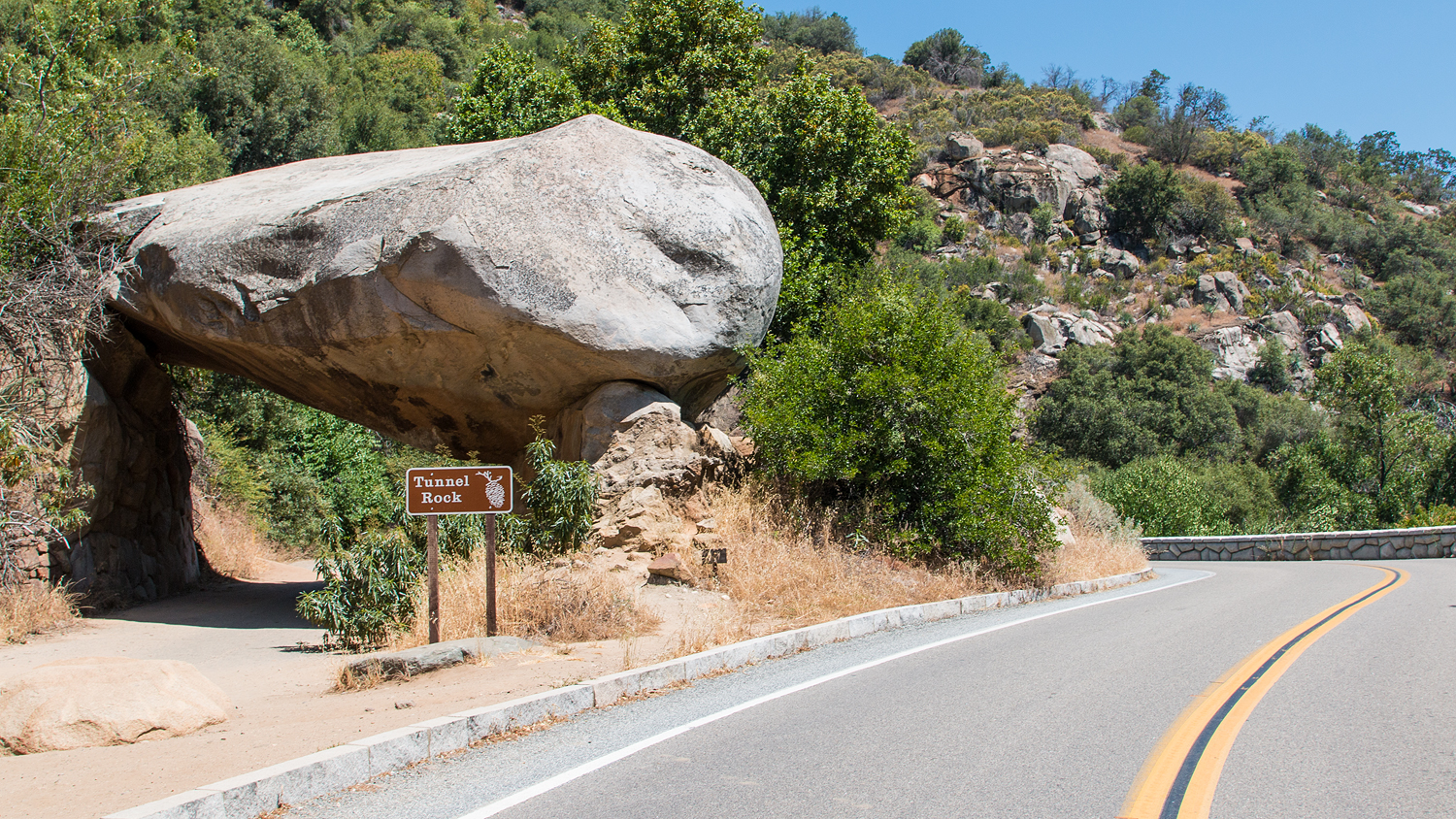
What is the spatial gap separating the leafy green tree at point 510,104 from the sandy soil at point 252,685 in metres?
13.3

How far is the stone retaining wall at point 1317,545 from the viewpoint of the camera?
22250 mm

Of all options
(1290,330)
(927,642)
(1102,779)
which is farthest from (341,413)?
(1290,330)

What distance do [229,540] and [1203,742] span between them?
18518 mm

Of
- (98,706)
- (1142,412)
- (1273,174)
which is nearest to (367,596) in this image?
(98,706)

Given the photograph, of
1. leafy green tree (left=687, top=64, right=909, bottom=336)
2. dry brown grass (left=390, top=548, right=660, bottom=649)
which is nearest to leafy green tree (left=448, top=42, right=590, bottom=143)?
leafy green tree (left=687, top=64, right=909, bottom=336)

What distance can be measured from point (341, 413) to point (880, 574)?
8262mm

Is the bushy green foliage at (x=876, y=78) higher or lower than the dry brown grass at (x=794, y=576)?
higher

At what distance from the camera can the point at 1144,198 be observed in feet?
253

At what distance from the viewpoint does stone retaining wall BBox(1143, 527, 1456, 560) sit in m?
22.2

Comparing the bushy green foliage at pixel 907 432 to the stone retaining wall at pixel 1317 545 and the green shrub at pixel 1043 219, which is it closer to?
the stone retaining wall at pixel 1317 545

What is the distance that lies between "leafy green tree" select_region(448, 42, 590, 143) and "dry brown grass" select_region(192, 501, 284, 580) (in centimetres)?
1011

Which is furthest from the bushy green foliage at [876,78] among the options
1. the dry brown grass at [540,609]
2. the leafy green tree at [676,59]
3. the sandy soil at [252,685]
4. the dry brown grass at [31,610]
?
the dry brown grass at [31,610]

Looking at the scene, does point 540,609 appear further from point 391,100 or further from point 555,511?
point 391,100

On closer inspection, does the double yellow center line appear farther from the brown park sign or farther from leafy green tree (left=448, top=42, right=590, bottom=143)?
→ leafy green tree (left=448, top=42, right=590, bottom=143)
